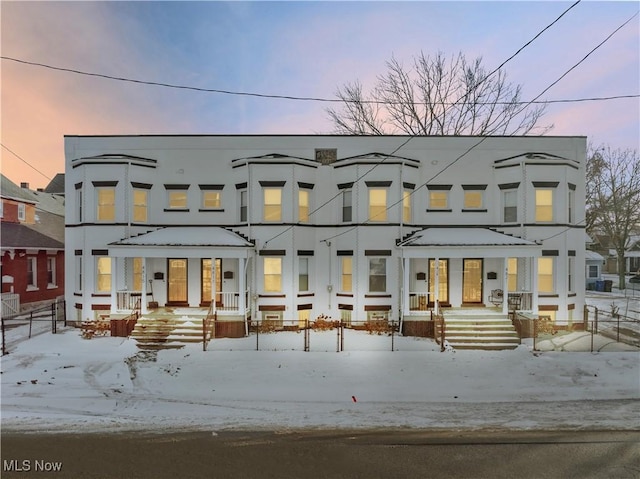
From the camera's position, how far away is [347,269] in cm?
1769

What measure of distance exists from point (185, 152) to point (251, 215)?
4.83 meters

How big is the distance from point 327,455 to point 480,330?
10549mm

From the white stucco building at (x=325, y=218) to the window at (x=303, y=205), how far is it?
0.05 meters

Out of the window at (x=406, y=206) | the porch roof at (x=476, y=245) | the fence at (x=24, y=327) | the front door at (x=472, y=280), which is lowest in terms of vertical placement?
the fence at (x=24, y=327)

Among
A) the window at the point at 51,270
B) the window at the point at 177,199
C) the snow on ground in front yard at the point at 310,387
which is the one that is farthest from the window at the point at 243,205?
the window at the point at 51,270

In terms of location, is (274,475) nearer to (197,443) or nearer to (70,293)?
(197,443)

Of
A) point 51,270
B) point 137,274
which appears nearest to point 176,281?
point 137,274

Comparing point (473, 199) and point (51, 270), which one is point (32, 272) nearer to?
point (51, 270)

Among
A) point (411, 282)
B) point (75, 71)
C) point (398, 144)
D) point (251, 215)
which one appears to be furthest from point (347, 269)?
point (75, 71)

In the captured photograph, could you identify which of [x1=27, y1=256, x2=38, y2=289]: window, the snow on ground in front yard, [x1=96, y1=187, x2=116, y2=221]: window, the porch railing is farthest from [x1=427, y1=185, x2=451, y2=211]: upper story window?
[x1=27, y1=256, x2=38, y2=289]: window

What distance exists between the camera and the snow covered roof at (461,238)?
1599cm

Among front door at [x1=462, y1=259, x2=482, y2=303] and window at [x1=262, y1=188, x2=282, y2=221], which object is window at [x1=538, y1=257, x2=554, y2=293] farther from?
window at [x1=262, y1=188, x2=282, y2=221]

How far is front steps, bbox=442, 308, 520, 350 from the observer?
14.1 metres

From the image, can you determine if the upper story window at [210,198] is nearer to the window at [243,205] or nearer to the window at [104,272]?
the window at [243,205]
